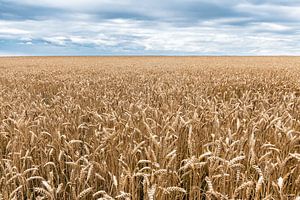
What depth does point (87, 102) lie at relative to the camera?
5301 mm

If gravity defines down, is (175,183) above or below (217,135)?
below

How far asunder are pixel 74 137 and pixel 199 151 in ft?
4.26

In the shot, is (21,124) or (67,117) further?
(67,117)

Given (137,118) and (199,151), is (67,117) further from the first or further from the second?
(199,151)

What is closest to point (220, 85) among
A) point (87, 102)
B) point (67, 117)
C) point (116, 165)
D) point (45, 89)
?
point (87, 102)

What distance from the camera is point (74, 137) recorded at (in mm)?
3199

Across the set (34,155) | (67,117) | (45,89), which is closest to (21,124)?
(34,155)

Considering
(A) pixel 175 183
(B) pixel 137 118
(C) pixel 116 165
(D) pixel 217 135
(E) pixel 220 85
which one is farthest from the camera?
(E) pixel 220 85

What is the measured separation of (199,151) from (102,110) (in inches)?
91.2

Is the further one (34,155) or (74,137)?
(74,137)

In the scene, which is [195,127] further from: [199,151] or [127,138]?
[127,138]

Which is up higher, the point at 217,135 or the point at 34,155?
the point at 217,135

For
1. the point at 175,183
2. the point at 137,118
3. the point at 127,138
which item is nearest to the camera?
the point at 175,183

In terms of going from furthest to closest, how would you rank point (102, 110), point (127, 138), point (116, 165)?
point (102, 110) → point (127, 138) → point (116, 165)
